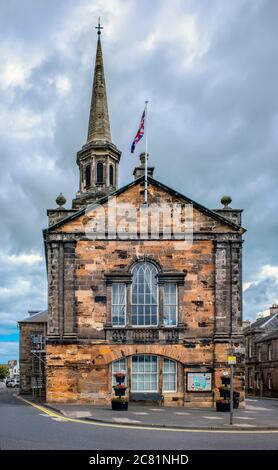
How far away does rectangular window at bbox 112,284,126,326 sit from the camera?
3092cm

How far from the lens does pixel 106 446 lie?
1391 centimetres

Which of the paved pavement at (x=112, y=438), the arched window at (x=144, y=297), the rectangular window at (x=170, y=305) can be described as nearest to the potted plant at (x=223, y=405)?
the rectangular window at (x=170, y=305)

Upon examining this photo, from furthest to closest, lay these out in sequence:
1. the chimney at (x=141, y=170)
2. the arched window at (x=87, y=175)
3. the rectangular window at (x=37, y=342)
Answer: the rectangular window at (x=37, y=342), the arched window at (x=87, y=175), the chimney at (x=141, y=170)

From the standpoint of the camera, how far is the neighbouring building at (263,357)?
188ft

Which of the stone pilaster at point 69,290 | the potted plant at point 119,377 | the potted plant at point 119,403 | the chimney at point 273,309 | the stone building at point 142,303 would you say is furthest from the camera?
the chimney at point 273,309

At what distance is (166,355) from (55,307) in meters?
5.98

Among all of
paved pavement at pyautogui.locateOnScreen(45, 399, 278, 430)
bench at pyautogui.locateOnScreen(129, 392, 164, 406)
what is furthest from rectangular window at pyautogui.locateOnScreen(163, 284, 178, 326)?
paved pavement at pyautogui.locateOnScreen(45, 399, 278, 430)

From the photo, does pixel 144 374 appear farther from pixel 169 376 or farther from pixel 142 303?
pixel 142 303

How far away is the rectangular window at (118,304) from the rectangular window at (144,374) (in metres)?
1.97

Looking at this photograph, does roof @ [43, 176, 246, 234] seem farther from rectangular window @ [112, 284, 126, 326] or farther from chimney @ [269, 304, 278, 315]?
chimney @ [269, 304, 278, 315]

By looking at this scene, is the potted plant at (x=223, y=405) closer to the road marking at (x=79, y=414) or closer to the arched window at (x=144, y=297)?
the arched window at (x=144, y=297)

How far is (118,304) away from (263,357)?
3304cm
